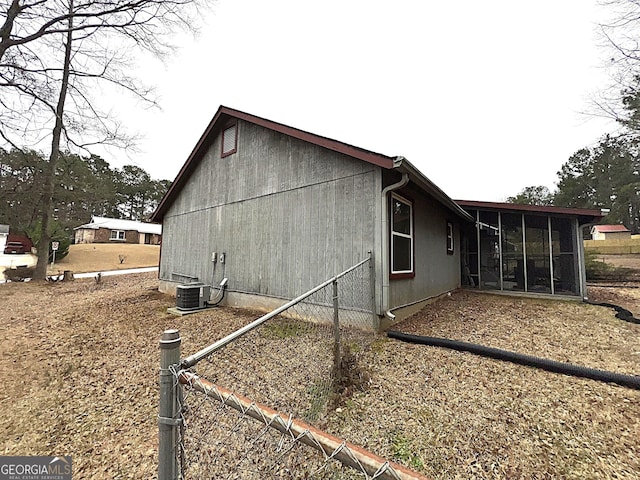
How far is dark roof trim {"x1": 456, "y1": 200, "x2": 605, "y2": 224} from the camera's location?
7652 mm

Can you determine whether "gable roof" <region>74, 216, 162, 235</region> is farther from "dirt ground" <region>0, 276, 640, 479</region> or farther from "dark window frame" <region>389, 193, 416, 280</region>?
"dark window frame" <region>389, 193, 416, 280</region>

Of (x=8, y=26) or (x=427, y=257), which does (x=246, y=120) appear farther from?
(x=8, y=26)

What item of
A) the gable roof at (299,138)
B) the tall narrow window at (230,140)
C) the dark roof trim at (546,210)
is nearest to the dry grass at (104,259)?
the gable roof at (299,138)

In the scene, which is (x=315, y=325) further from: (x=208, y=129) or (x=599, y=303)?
(x=599, y=303)

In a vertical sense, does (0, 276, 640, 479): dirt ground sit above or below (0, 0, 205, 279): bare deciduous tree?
below

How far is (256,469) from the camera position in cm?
235

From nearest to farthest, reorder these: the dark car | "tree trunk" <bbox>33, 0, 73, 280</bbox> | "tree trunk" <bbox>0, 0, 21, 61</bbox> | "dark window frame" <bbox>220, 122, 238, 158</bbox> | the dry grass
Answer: "dark window frame" <bbox>220, 122, 238, 158</bbox> < "tree trunk" <bbox>0, 0, 21, 61</bbox> < "tree trunk" <bbox>33, 0, 73, 280</bbox> < the dry grass < the dark car

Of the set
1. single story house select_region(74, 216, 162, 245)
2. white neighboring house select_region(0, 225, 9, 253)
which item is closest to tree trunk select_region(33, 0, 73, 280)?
white neighboring house select_region(0, 225, 9, 253)

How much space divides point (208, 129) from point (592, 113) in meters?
13.8

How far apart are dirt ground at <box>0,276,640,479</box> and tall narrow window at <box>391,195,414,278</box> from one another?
3.35ft

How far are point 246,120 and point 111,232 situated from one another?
3252 centimetres

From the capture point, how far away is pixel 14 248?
22234 mm

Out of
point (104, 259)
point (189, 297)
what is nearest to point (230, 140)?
point (189, 297)

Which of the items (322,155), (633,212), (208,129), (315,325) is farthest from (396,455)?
(633,212)
